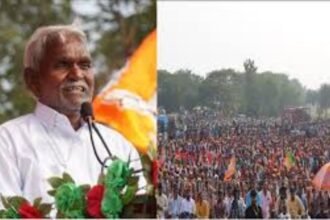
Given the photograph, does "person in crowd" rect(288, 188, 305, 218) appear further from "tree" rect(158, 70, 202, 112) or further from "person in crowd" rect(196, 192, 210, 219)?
"tree" rect(158, 70, 202, 112)

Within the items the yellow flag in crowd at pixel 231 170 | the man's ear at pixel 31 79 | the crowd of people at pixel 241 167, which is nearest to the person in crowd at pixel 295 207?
the crowd of people at pixel 241 167

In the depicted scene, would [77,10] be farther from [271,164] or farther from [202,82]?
[271,164]

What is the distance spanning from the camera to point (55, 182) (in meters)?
2.55

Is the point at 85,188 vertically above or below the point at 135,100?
below

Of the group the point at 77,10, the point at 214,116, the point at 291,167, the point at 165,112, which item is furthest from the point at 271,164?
the point at 77,10

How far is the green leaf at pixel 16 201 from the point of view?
2555mm

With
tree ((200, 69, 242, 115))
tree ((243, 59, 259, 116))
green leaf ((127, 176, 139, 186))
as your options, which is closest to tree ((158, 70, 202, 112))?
tree ((200, 69, 242, 115))

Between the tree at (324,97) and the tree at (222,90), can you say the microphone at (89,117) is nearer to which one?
the tree at (222,90)

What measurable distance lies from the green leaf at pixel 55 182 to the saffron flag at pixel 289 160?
33.0 inches

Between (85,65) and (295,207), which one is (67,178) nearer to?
(85,65)

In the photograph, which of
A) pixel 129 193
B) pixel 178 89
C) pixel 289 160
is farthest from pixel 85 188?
pixel 289 160

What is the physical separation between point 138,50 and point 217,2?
0.35 meters

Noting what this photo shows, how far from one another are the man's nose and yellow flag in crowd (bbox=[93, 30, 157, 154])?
0.35 ft

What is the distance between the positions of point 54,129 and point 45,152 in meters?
0.10
